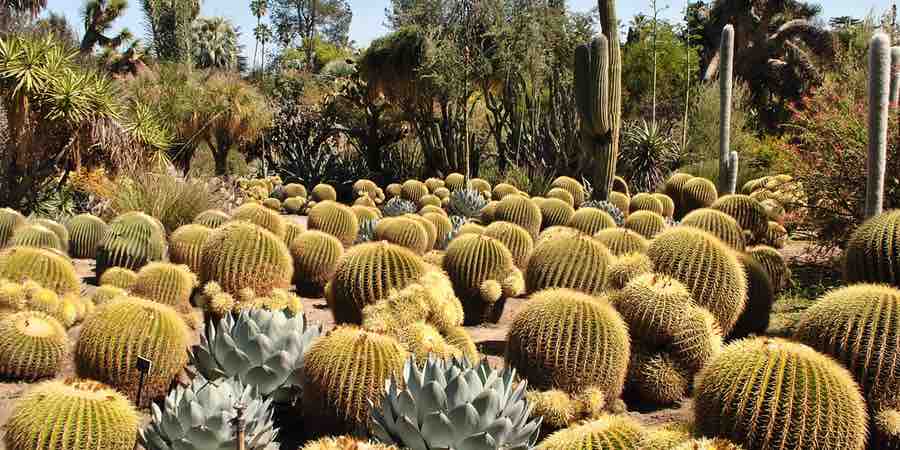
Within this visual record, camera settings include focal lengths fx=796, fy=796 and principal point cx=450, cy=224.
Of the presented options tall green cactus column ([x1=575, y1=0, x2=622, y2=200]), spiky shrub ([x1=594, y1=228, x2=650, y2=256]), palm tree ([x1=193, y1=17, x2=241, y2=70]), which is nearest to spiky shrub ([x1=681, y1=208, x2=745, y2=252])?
spiky shrub ([x1=594, y1=228, x2=650, y2=256])

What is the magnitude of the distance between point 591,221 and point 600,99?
5.41m

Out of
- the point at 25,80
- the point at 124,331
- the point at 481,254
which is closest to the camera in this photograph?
the point at 124,331

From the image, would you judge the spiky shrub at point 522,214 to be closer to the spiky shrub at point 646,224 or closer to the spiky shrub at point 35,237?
the spiky shrub at point 646,224

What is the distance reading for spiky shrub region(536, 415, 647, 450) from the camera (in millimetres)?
3459

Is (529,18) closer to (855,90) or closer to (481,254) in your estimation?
(855,90)

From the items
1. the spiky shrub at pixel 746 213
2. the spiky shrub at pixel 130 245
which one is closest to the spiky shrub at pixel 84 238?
the spiky shrub at pixel 130 245

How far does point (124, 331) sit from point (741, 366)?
11.4 feet

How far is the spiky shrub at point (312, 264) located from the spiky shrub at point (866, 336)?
15.7ft

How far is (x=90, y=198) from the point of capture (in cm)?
1280

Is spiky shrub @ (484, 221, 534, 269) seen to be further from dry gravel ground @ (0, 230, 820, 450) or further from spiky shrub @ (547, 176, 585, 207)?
spiky shrub @ (547, 176, 585, 207)

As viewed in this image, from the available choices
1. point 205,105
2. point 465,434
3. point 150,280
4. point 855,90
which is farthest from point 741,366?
point 205,105

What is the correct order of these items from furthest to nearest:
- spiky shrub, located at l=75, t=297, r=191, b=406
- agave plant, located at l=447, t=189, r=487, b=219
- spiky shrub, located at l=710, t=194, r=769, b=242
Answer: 1. agave plant, located at l=447, t=189, r=487, b=219
2. spiky shrub, located at l=710, t=194, r=769, b=242
3. spiky shrub, located at l=75, t=297, r=191, b=406

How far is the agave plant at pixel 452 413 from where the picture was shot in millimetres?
3521

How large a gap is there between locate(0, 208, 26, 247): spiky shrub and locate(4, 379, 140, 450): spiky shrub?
226 inches
